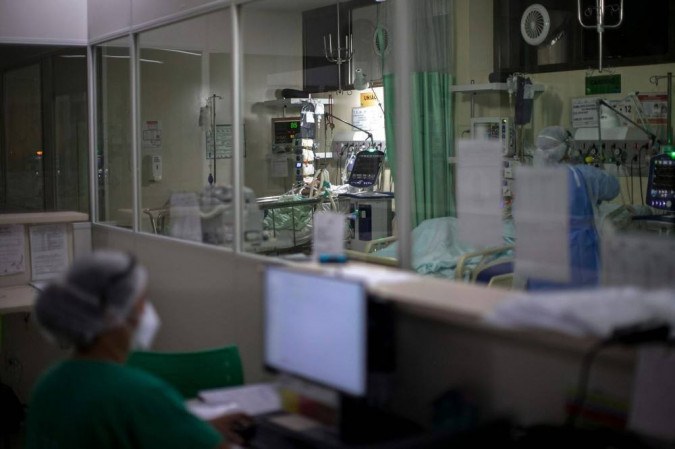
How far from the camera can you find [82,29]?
18.4 ft

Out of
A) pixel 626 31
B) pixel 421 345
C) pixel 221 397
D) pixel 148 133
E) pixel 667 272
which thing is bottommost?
pixel 221 397

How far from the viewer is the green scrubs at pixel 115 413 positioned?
6.40 ft

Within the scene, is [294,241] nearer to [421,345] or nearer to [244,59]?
[244,59]

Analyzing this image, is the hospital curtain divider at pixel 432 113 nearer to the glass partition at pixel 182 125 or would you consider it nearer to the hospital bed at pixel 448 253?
the hospital bed at pixel 448 253

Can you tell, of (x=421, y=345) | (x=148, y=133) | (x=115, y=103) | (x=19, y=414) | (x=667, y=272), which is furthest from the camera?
(x=115, y=103)

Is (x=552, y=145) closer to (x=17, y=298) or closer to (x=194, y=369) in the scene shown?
(x=194, y=369)

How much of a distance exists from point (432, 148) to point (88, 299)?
3.30 metres

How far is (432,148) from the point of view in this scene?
503cm

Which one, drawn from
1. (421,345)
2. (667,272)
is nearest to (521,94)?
(421,345)

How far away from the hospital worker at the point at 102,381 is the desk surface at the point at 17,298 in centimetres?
234

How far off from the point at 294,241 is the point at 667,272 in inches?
98.5

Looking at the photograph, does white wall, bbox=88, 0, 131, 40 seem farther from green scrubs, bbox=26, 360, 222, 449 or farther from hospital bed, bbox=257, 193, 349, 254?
green scrubs, bbox=26, 360, 222, 449

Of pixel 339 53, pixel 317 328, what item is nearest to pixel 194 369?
pixel 317 328

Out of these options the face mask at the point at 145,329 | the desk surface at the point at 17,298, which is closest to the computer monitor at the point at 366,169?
the desk surface at the point at 17,298
